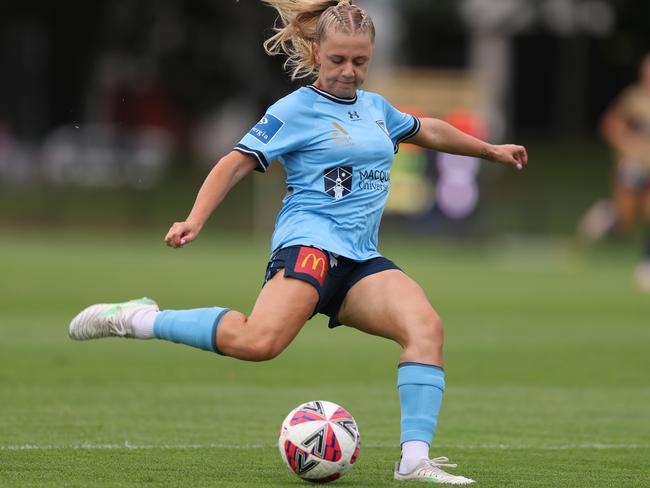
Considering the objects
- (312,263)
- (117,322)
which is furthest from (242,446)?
(312,263)

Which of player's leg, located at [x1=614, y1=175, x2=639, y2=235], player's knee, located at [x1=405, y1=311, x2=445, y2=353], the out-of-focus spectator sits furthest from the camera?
player's leg, located at [x1=614, y1=175, x2=639, y2=235]

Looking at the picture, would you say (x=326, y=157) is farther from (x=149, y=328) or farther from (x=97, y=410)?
(x=97, y=410)

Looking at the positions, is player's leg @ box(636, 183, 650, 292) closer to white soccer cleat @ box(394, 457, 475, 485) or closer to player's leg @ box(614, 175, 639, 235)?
player's leg @ box(614, 175, 639, 235)

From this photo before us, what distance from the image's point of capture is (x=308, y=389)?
33.5 ft

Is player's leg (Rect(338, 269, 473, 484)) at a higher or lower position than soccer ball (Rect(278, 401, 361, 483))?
higher

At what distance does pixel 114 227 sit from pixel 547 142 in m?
14.2

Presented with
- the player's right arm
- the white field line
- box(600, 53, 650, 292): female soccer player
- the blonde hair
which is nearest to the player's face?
the blonde hair

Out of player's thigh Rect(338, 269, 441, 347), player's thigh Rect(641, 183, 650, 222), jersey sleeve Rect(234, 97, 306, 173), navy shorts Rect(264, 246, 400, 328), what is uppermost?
player's thigh Rect(641, 183, 650, 222)

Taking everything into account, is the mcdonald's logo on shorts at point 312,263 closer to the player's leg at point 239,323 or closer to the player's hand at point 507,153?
the player's leg at point 239,323

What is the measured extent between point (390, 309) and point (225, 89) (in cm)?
3491

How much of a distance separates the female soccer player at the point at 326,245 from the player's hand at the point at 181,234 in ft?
0.07

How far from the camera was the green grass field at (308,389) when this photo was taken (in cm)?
700

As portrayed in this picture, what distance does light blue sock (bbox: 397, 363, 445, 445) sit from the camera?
656 cm

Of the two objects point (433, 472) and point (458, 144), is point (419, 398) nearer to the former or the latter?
point (433, 472)
